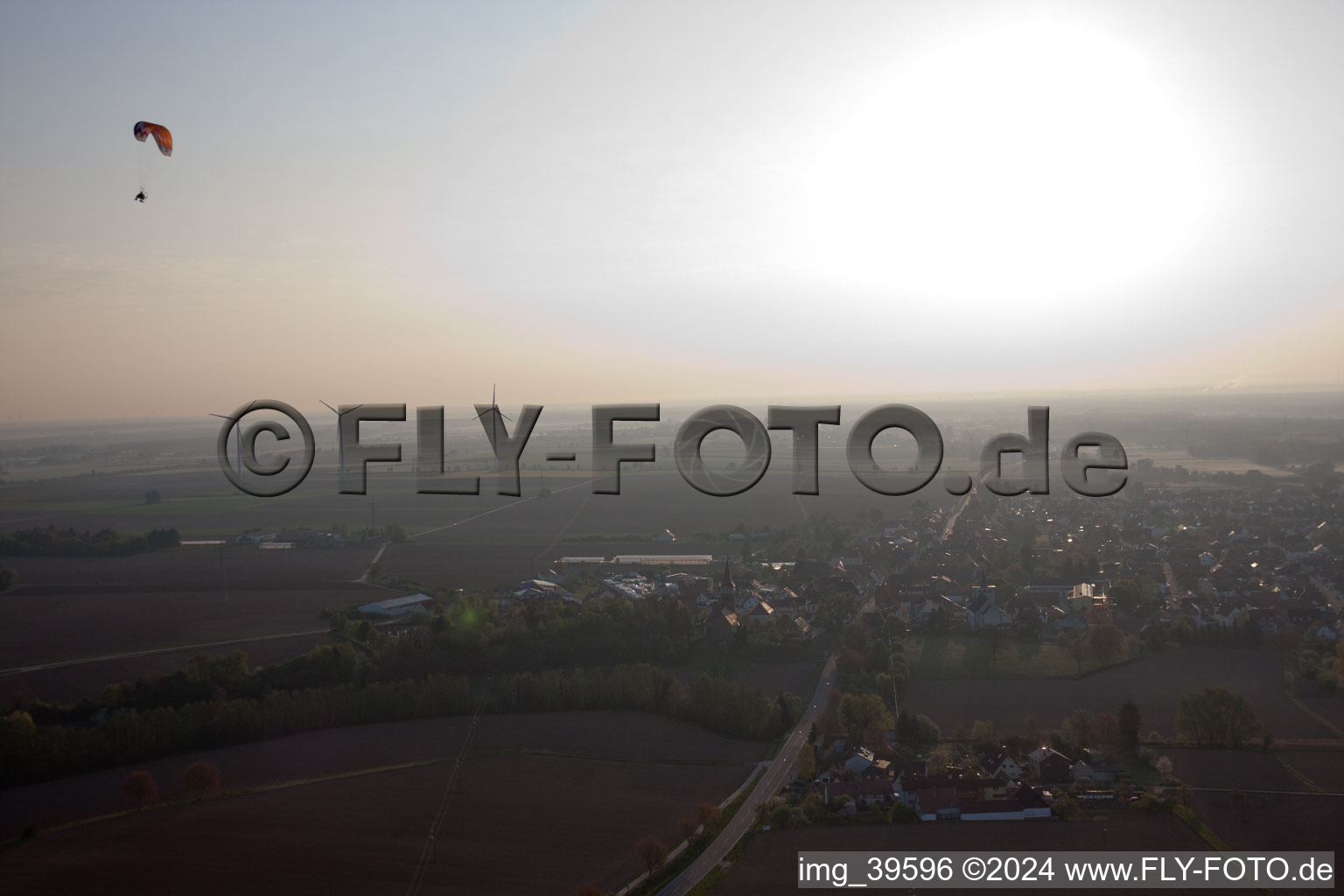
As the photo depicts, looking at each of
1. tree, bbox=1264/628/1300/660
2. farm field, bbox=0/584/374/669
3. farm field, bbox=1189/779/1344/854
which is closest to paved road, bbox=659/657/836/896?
farm field, bbox=1189/779/1344/854

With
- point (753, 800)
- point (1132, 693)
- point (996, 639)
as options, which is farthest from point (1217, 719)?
point (753, 800)

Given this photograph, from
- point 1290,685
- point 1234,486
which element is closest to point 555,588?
point 1290,685

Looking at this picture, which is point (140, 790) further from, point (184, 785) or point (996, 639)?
point (996, 639)

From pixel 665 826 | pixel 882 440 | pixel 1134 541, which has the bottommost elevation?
pixel 665 826

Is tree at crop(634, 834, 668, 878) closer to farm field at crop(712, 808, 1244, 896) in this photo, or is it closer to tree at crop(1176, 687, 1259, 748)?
farm field at crop(712, 808, 1244, 896)

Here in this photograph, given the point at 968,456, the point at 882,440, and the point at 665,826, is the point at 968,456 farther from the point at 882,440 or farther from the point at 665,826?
the point at 665,826

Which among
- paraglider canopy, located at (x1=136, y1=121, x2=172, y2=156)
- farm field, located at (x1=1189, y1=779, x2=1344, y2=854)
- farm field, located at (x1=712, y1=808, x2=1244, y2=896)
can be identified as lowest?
farm field, located at (x1=712, y1=808, x2=1244, y2=896)
